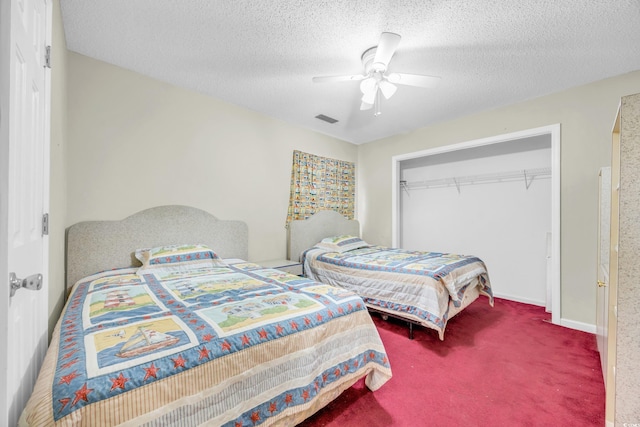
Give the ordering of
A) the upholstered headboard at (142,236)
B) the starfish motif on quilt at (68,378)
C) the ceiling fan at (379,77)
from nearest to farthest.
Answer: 1. the starfish motif on quilt at (68,378)
2. the ceiling fan at (379,77)
3. the upholstered headboard at (142,236)

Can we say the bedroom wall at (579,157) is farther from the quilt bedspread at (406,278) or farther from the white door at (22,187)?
the white door at (22,187)

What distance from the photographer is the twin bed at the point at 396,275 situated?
242cm

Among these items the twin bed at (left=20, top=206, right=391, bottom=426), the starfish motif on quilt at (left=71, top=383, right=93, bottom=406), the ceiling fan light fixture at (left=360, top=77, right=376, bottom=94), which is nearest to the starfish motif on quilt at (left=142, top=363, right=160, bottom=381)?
the twin bed at (left=20, top=206, right=391, bottom=426)

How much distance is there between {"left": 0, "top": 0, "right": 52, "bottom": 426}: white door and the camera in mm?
709

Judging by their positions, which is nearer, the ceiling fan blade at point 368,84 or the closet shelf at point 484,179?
the ceiling fan blade at point 368,84

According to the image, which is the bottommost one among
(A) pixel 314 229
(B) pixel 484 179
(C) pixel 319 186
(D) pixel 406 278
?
(D) pixel 406 278

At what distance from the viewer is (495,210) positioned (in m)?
3.92

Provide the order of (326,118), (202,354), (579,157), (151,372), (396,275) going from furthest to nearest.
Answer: (326,118)
(579,157)
(396,275)
(202,354)
(151,372)

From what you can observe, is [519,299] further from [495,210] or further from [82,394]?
[82,394]

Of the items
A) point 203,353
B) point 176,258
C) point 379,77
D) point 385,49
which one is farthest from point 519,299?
point 176,258

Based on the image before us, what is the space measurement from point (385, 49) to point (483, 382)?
2456 millimetres

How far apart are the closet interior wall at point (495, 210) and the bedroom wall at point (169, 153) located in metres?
2.42

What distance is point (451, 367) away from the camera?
2.06 metres

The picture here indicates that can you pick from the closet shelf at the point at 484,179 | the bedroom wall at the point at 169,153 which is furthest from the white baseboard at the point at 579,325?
the bedroom wall at the point at 169,153
